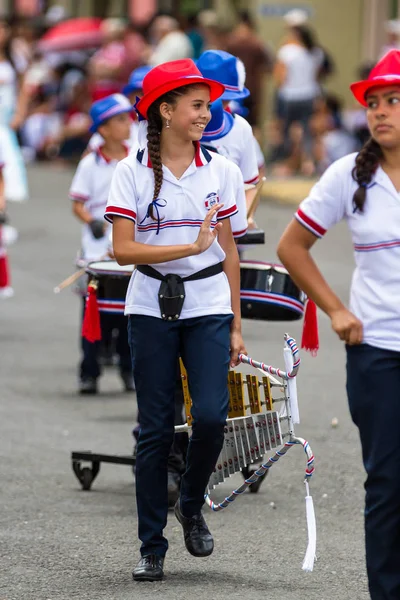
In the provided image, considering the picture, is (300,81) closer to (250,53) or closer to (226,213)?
(250,53)

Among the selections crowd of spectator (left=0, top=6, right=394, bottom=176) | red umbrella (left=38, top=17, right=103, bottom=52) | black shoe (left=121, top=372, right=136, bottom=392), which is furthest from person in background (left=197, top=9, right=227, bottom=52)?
black shoe (left=121, top=372, right=136, bottom=392)

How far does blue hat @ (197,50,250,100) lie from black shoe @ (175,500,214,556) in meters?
2.48

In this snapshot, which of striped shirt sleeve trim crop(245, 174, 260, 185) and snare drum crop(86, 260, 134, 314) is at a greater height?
striped shirt sleeve trim crop(245, 174, 260, 185)

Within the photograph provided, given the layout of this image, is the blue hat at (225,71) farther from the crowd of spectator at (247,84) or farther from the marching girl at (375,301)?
the crowd of spectator at (247,84)

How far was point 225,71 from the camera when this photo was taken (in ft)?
25.9

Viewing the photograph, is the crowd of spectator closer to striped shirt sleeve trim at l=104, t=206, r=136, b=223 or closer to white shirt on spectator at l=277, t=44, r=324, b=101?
white shirt on spectator at l=277, t=44, r=324, b=101

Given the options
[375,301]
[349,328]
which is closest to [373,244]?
[375,301]

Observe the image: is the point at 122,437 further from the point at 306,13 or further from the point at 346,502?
the point at 306,13

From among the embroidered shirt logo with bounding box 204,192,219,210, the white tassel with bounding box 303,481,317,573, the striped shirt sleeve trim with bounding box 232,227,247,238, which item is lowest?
the white tassel with bounding box 303,481,317,573

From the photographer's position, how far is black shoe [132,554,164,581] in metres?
6.05

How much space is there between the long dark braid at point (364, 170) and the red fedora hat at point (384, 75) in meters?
0.21

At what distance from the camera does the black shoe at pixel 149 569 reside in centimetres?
605

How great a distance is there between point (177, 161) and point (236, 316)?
653mm

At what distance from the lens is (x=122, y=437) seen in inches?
366
